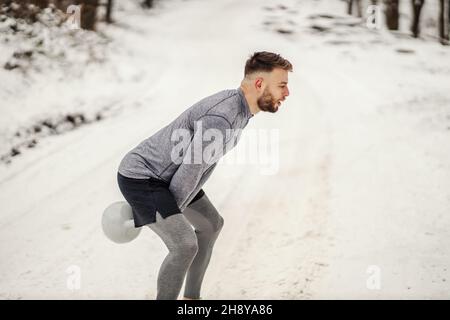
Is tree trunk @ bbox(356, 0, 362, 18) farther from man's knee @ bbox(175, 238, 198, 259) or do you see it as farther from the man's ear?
man's knee @ bbox(175, 238, 198, 259)

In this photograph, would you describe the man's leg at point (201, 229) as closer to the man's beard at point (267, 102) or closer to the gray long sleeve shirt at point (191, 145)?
the gray long sleeve shirt at point (191, 145)

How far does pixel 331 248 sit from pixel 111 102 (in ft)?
14.1

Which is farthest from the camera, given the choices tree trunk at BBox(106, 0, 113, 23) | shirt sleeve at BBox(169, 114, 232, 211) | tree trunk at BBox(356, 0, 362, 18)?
tree trunk at BBox(106, 0, 113, 23)

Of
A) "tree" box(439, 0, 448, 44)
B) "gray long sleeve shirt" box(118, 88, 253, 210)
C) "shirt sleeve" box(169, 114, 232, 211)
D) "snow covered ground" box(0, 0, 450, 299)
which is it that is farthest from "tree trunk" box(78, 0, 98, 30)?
"shirt sleeve" box(169, 114, 232, 211)

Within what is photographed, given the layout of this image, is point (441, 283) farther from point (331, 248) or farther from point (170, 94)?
point (170, 94)

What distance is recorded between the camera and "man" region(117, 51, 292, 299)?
73.3 inches

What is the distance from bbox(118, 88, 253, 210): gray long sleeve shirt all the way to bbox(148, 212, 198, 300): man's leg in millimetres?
103

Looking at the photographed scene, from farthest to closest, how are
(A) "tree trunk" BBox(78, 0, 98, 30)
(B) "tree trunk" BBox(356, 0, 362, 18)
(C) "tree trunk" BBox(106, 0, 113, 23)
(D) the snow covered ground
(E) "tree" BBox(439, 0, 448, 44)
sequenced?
(C) "tree trunk" BBox(106, 0, 113, 23) → (B) "tree trunk" BBox(356, 0, 362, 18) → (A) "tree trunk" BBox(78, 0, 98, 30) → (E) "tree" BBox(439, 0, 448, 44) → (D) the snow covered ground

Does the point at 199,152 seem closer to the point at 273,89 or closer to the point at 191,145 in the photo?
the point at 191,145

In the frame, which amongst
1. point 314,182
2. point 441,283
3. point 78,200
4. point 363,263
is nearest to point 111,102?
point 78,200

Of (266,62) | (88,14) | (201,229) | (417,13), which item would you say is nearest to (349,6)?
(417,13)

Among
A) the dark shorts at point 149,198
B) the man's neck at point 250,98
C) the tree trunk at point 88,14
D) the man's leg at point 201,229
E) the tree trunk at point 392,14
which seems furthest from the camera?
the tree trunk at point 88,14

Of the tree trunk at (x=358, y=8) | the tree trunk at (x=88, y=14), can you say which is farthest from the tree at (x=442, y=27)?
the tree trunk at (x=88, y=14)

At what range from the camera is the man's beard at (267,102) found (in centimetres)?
202
